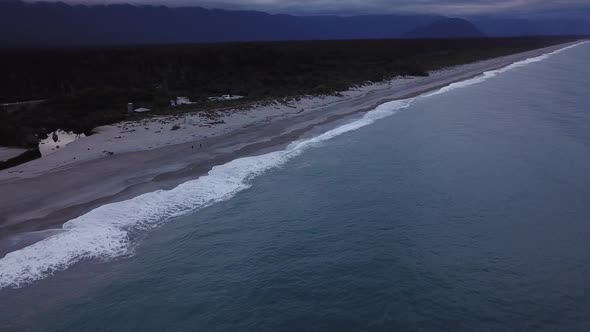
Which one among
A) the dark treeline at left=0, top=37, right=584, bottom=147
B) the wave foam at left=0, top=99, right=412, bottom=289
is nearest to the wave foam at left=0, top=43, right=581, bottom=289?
the wave foam at left=0, top=99, right=412, bottom=289

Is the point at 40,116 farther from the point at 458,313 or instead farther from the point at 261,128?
the point at 458,313

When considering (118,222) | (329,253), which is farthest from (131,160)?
(329,253)

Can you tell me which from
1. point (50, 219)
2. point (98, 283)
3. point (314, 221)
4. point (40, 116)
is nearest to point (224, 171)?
point (314, 221)

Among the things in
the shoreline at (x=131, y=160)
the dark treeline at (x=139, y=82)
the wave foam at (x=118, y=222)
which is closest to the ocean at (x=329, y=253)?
the wave foam at (x=118, y=222)

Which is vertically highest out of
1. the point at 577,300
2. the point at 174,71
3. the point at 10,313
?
the point at 174,71

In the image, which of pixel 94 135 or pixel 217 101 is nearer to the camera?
pixel 94 135

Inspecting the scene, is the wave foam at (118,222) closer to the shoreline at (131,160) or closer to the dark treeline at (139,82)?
the shoreline at (131,160)

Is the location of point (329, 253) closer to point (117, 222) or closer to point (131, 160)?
point (117, 222)

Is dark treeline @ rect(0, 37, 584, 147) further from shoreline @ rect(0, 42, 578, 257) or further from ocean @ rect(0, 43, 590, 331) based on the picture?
ocean @ rect(0, 43, 590, 331)
